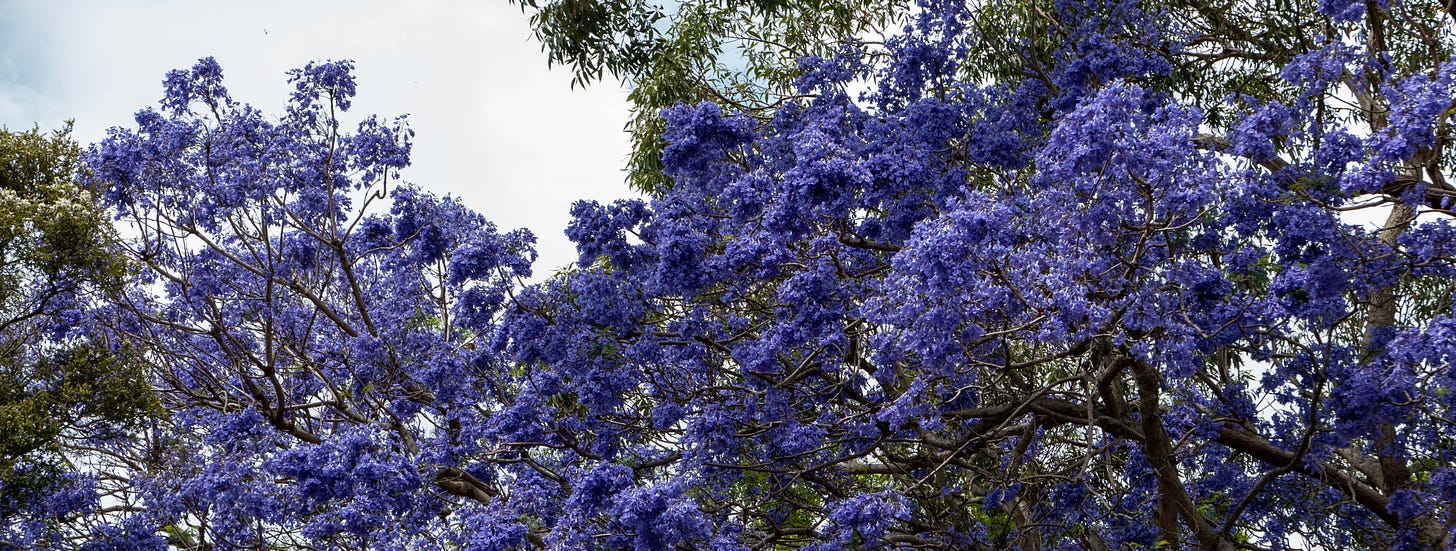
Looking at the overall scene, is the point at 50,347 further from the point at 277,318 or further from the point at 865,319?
the point at 865,319

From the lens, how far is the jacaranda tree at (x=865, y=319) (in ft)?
20.6

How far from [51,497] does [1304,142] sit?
794cm

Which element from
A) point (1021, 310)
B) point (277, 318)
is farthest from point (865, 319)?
point (277, 318)

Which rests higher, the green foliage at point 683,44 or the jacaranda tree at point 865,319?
the green foliage at point 683,44

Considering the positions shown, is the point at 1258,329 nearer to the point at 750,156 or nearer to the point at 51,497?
the point at 750,156

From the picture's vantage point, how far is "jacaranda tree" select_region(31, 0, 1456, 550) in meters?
6.29

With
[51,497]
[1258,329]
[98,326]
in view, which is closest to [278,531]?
[51,497]

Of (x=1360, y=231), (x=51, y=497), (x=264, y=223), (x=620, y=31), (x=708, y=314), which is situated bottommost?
(x=51, y=497)

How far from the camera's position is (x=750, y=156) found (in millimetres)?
7938

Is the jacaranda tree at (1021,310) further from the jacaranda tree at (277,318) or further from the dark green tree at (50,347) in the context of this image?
the dark green tree at (50,347)

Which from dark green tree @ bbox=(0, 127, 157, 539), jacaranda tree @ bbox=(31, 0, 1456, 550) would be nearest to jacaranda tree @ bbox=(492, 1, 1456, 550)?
jacaranda tree @ bbox=(31, 0, 1456, 550)

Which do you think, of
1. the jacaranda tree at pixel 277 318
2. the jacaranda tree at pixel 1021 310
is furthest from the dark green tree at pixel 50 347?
the jacaranda tree at pixel 1021 310

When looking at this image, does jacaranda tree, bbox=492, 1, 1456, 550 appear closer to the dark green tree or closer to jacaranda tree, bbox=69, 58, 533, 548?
jacaranda tree, bbox=69, 58, 533, 548

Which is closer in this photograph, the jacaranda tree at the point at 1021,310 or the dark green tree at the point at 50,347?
the jacaranda tree at the point at 1021,310
